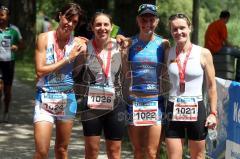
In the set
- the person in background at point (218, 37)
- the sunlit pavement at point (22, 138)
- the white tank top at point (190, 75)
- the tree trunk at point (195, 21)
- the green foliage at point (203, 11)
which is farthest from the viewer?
the green foliage at point (203, 11)

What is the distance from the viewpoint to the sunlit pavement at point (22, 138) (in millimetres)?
8633

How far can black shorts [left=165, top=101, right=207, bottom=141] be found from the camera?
5766 mm

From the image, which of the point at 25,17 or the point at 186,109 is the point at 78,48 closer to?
the point at 186,109

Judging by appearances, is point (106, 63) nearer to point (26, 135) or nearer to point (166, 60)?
point (166, 60)

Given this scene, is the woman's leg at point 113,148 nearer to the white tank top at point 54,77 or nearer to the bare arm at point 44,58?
the white tank top at point 54,77

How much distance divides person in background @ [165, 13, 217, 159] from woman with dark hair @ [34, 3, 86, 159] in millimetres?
909

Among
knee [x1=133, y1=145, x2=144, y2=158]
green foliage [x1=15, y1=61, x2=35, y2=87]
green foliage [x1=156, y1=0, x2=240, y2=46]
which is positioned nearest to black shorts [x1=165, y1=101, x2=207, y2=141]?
knee [x1=133, y1=145, x2=144, y2=158]

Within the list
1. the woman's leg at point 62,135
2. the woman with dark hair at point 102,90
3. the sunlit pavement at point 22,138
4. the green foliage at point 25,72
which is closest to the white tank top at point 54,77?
the woman with dark hair at point 102,90

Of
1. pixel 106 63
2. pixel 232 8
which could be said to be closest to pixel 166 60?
pixel 106 63

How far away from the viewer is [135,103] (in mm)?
5914

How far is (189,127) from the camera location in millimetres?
5793

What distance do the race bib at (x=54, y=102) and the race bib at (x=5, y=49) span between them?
474 centimetres

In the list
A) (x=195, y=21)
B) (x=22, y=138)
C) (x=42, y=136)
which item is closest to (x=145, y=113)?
(x=42, y=136)

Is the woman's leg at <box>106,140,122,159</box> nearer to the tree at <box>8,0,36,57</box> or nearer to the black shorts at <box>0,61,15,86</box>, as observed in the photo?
the black shorts at <box>0,61,15,86</box>
